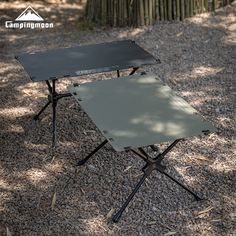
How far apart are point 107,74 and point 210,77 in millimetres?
1168

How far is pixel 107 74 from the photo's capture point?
5.55 meters

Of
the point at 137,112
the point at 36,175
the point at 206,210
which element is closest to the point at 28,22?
the point at 36,175

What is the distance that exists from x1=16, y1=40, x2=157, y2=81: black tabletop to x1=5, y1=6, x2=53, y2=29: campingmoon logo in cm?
263

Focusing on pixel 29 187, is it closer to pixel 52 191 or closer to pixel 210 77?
pixel 52 191

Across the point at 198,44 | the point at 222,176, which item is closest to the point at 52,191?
the point at 222,176

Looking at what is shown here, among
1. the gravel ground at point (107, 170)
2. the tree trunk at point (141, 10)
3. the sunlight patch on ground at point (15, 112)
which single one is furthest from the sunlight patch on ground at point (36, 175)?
the tree trunk at point (141, 10)

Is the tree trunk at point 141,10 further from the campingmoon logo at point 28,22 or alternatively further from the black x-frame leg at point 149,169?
the black x-frame leg at point 149,169

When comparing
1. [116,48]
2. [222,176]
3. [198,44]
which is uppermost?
[116,48]

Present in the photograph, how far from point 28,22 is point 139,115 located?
13.8 ft

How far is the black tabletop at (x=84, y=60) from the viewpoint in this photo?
158 inches

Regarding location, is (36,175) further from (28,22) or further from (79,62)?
(28,22)

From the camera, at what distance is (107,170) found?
12.9ft

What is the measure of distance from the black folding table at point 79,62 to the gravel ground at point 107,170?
0.29 meters

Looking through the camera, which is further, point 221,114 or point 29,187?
point 221,114
